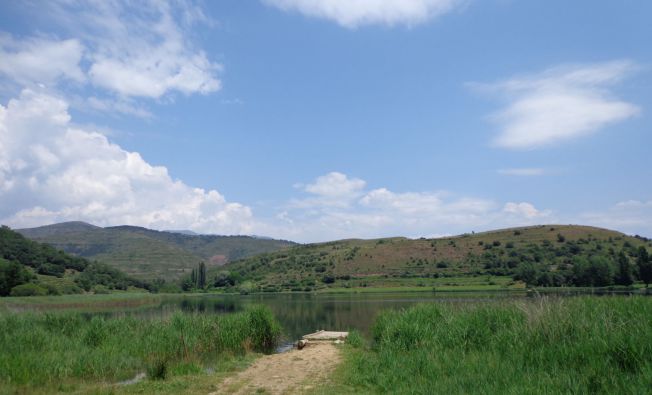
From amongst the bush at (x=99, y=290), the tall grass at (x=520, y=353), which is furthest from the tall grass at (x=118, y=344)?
the bush at (x=99, y=290)

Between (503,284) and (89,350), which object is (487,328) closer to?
(89,350)

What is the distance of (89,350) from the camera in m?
22.1

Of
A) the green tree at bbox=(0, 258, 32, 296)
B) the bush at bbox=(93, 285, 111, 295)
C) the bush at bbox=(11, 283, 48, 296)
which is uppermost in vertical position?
the green tree at bbox=(0, 258, 32, 296)

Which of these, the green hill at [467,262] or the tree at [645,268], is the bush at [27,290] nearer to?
the green hill at [467,262]

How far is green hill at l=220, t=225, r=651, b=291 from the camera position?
10194 cm

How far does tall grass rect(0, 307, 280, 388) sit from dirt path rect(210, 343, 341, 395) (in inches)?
100

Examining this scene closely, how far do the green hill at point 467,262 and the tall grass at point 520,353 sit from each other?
3169 inches

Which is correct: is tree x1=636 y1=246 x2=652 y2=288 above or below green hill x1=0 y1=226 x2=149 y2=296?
below

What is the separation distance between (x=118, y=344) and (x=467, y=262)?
122 m

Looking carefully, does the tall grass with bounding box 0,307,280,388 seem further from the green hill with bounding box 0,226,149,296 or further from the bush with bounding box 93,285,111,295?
the bush with bounding box 93,285,111,295

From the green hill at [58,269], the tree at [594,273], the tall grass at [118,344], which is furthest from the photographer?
the green hill at [58,269]

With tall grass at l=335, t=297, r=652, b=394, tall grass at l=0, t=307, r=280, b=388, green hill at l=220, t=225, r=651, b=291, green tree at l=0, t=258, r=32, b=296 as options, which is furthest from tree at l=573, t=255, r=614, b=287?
green tree at l=0, t=258, r=32, b=296

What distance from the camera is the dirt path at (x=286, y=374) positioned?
51.0ft

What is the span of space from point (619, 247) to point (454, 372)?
128 meters
